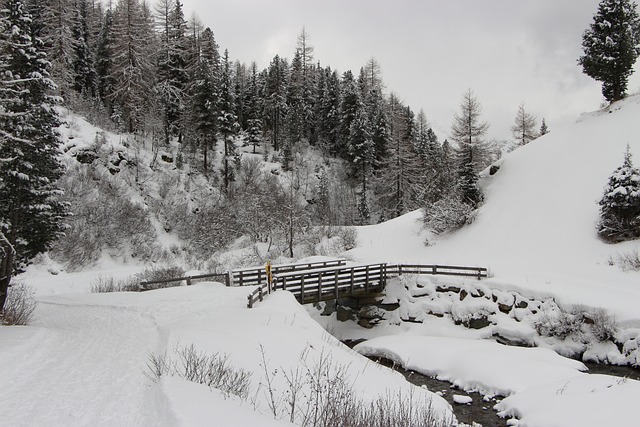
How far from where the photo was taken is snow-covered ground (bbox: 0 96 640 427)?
19.3 ft

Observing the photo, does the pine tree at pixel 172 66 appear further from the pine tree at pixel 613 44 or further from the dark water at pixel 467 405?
the pine tree at pixel 613 44

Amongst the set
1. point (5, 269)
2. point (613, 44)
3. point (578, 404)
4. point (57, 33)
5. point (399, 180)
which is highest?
point (57, 33)

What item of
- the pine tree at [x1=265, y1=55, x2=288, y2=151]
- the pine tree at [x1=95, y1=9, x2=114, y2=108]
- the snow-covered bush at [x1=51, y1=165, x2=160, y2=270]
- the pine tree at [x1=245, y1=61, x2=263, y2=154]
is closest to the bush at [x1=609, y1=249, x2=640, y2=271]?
the snow-covered bush at [x1=51, y1=165, x2=160, y2=270]

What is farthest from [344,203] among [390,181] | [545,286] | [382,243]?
[545,286]

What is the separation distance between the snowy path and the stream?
8.43 meters

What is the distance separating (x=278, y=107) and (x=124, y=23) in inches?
891

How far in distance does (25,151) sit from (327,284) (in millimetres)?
14243

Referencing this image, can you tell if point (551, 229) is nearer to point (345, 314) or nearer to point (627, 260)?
point (627, 260)

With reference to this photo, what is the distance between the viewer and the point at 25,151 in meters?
12.3

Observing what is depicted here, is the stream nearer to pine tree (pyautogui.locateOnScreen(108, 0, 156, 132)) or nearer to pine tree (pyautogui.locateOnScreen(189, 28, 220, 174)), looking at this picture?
pine tree (pyautogui.locateOnScreen(189, 28, 220, 174))

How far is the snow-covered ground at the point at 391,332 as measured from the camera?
5.87 meters

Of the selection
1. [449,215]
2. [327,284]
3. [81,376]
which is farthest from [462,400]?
[449,215]

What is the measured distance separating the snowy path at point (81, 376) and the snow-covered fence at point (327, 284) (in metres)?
7.99

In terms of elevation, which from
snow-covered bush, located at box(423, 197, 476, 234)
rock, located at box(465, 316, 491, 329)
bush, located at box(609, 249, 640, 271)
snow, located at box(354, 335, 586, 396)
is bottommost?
snow, located at box(354, 335, 586, 396)
